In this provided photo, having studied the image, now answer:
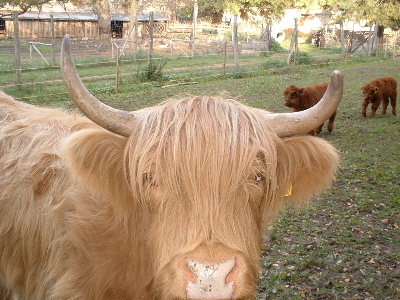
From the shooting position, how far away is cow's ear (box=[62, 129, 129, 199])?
2428mm

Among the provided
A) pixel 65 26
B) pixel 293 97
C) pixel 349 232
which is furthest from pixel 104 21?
pixel 349 232

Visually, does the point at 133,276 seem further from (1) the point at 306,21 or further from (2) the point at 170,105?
(1) the point at 306,21

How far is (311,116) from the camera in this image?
99.2 inches

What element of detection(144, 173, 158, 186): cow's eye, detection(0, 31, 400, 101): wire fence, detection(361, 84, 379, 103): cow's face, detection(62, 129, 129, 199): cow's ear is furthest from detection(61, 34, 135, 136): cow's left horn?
detection(0, 31, 400, 101): wire fence

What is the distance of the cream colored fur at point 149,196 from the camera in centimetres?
218

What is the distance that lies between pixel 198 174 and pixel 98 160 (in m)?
0.69

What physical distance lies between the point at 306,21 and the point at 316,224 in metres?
55.3

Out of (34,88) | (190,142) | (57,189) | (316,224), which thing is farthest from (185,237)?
(34,88)

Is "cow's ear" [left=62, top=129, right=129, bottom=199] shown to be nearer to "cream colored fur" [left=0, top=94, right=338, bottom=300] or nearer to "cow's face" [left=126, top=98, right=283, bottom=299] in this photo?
"cream colored fur" [left=0, top=94, right=338, bottom=300]

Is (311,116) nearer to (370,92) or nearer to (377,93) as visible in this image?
(370,92)

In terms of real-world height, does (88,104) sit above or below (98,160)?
above

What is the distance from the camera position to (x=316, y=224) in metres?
5.65

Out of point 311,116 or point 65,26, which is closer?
point 311,116

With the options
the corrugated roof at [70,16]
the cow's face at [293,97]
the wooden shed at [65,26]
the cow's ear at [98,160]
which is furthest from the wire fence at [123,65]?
the cow's ear at [98,160]
